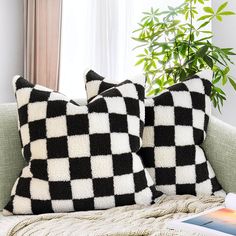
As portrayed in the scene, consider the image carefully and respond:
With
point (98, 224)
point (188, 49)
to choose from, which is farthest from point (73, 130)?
point (188, 49)

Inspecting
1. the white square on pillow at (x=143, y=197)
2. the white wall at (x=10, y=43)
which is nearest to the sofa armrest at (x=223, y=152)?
the white square on pillow at (x=143, y=197)

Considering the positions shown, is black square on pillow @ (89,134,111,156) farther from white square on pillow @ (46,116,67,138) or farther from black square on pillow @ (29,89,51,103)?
black square on pillow @ (29,89,51,103)

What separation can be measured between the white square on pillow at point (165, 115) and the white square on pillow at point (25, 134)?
1.47 feet

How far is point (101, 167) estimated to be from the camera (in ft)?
5.58

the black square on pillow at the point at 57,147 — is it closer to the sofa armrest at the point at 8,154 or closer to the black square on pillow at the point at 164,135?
the sofa armrest at the point at 8,154

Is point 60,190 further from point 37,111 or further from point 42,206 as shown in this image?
point 37,111

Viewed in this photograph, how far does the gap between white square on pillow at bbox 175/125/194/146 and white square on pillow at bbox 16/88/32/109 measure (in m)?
0.52

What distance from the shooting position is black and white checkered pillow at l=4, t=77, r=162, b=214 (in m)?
1.69

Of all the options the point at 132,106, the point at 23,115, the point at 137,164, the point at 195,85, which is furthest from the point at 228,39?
the point at 23,115

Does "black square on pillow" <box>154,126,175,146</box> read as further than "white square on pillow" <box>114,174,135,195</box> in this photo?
Yes

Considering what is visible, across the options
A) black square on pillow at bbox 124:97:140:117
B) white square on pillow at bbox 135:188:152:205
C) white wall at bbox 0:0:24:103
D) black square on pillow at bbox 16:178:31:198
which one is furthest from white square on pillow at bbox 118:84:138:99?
white wall at bbox 0:0:24:103

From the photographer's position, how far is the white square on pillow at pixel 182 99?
1.91 meters

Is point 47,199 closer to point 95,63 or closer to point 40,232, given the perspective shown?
point 40,232

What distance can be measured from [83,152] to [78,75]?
7.38 feet
